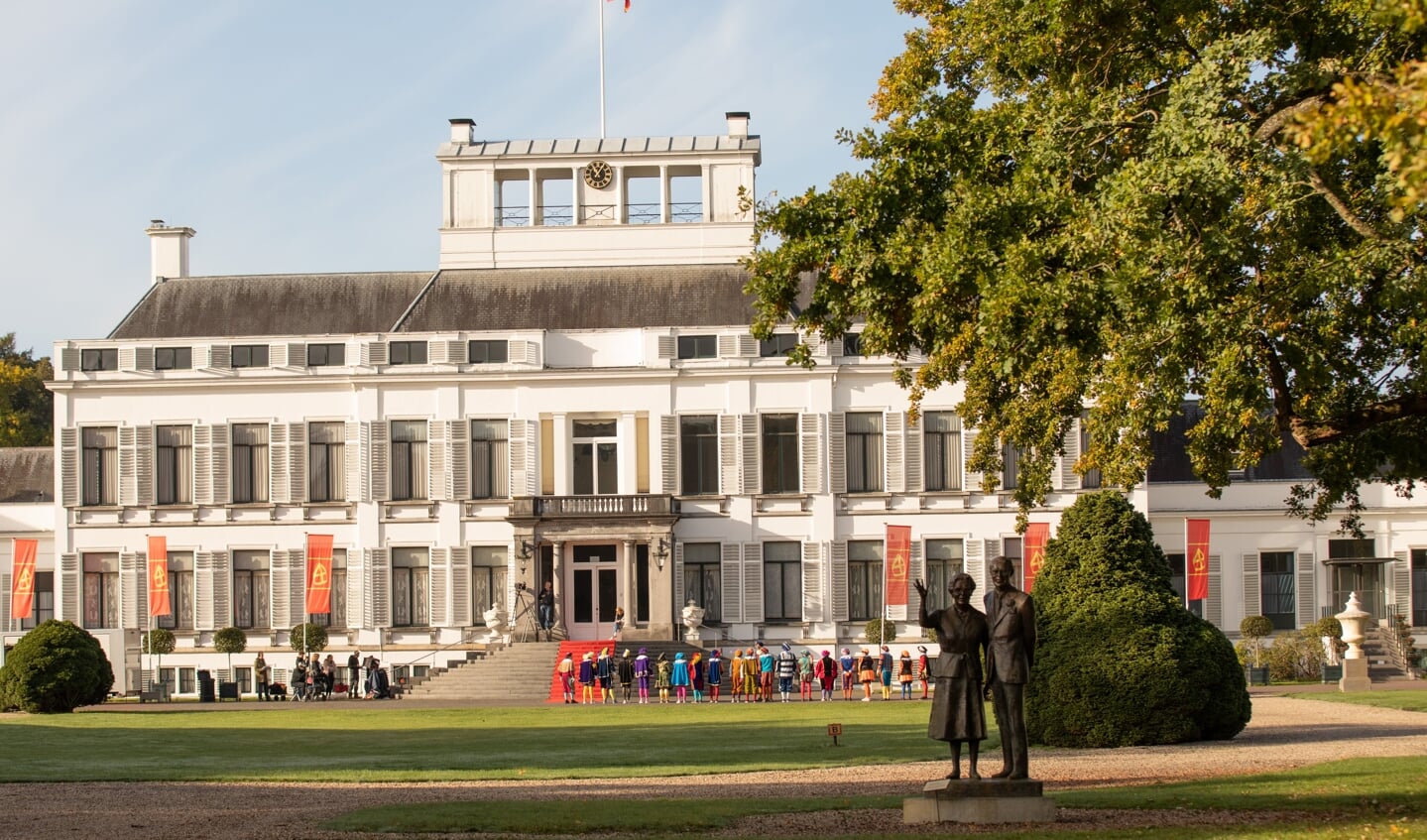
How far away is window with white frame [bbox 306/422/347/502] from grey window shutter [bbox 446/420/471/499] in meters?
2.92

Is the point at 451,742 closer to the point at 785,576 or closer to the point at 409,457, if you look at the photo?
the point at 785,576

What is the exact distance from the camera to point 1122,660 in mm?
22219

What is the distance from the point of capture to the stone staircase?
44750 mm

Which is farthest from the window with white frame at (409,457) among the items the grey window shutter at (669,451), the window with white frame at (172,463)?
the grey window shutter at (669,451)

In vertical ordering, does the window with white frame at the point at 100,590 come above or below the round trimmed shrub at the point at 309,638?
above

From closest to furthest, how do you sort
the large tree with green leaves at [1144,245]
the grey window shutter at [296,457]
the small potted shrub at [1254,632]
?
1. the large tree with green leaves at [1144,245]
2. the small potted shrub at [1254,632]
3. the grey window shutter at [296,457]

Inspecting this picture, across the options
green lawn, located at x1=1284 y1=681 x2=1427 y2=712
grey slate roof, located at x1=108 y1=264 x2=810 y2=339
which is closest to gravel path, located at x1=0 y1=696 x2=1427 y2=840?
green lawn, located at x1=1284 y1=681 x2=1427 y2=712

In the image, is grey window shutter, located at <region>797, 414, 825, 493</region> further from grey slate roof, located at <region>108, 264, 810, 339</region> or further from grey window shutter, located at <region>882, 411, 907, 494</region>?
grey slate roof, located at <region>108, 264, 810, 339</region>

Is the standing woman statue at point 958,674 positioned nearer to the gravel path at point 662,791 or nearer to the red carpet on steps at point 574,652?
the gravel path at point 662,791

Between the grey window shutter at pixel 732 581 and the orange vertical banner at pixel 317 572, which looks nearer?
the orange vertical banner at pixel 317 572

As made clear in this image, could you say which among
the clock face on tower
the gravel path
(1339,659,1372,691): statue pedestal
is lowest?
(1339,659,1372,691): statue pedestal

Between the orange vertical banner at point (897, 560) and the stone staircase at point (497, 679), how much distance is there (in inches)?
340

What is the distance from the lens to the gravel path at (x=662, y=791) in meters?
15.5

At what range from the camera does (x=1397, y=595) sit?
52.0 metres
